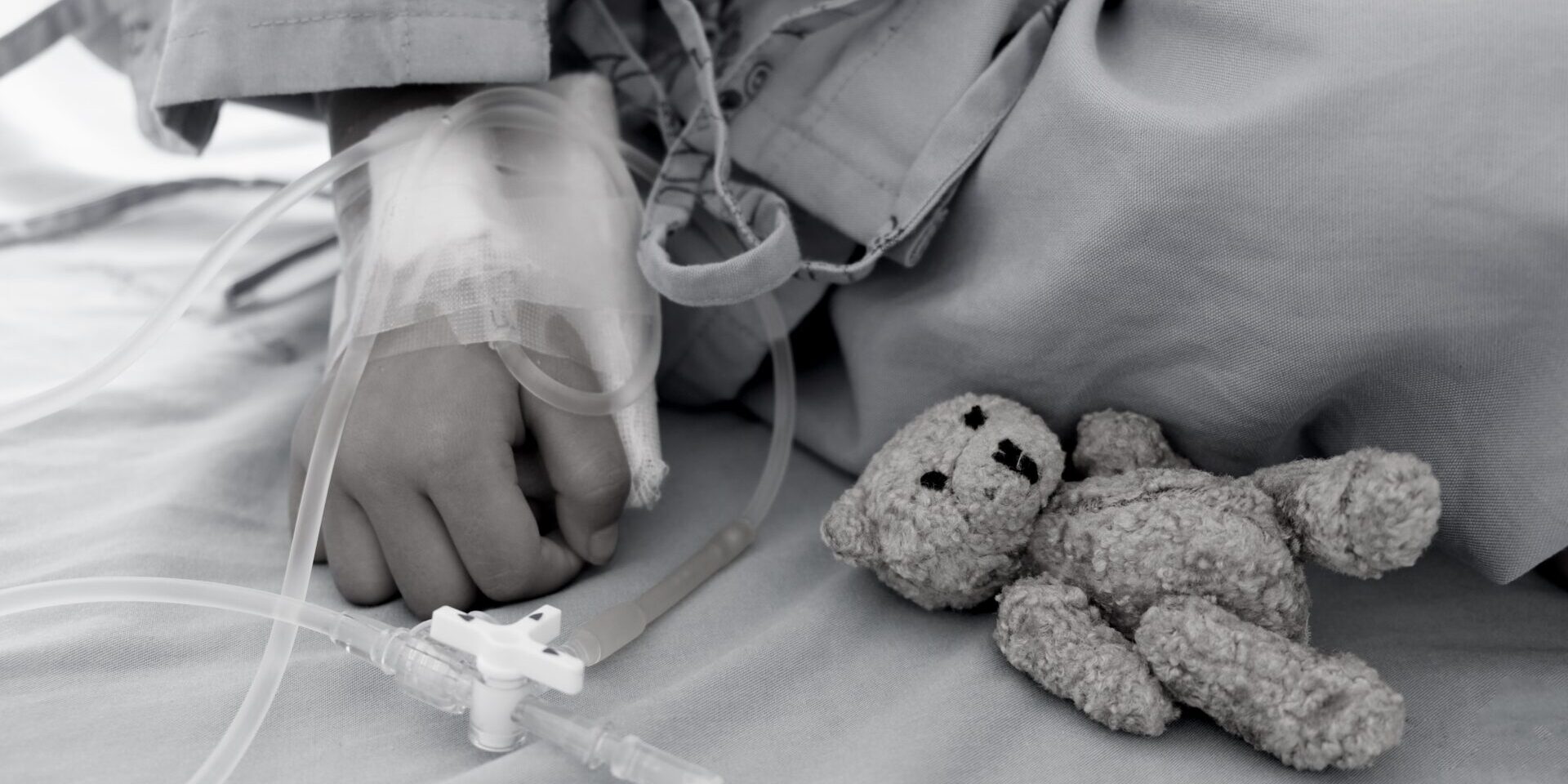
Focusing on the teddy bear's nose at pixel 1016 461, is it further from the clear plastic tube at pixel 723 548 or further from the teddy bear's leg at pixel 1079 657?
the clear plastic tube at pixel 723 548

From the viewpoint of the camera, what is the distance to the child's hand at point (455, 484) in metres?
0.63

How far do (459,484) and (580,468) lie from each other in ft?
0.22

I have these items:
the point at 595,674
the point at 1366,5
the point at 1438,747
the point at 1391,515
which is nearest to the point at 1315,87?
the point at 1366,5

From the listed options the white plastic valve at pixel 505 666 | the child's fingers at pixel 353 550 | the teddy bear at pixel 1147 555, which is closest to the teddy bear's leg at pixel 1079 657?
the teddy bear at pixel 1147 555

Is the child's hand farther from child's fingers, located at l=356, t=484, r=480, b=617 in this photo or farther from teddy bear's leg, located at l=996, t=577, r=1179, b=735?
teddy bear's leg, located at l=996, t=577, r=1179, b=735

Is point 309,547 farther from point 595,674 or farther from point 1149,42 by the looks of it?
point 1149,42

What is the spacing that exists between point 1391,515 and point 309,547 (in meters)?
0.52

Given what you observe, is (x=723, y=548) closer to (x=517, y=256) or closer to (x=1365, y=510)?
(x=517, y=256)

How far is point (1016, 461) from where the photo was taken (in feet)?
2.00

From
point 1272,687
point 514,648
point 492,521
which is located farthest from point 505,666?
point 1272,687

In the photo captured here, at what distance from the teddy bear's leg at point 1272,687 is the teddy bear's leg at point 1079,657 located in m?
0.01

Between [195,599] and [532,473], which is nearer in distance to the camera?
[195,599]

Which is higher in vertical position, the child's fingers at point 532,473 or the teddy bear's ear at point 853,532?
the teddy bear's ear at point 853,532

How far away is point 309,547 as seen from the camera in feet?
1.93
